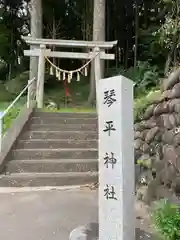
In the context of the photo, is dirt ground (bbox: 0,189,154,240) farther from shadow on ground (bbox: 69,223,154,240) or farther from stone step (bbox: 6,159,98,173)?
stone step (bbox: 6,159,98,173)

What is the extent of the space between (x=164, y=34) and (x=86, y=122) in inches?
170

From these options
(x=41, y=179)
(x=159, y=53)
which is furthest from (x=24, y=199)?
(x=159, y=53)

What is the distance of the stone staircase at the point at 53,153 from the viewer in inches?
225

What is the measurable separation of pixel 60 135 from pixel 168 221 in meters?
4.67

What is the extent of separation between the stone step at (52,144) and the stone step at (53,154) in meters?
0.20

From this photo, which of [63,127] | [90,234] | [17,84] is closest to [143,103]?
[63,127]

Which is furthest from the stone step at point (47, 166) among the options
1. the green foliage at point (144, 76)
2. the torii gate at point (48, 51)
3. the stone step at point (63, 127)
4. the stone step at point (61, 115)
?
the green foliage at point (144, 76)

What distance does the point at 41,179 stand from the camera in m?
5.64

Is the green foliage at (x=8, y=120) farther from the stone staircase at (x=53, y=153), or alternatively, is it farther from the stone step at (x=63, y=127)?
the stone step at (x=63, y=127)

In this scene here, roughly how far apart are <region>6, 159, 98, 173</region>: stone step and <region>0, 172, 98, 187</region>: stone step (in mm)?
172

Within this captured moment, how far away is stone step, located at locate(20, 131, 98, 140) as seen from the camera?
695 cm

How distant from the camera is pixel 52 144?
267 inches

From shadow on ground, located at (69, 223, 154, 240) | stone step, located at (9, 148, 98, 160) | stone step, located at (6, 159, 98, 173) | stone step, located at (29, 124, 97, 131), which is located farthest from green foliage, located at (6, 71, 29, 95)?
shadow on ground, located at (69, 223, 154, 240)

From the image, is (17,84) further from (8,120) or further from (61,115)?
(8,120)
